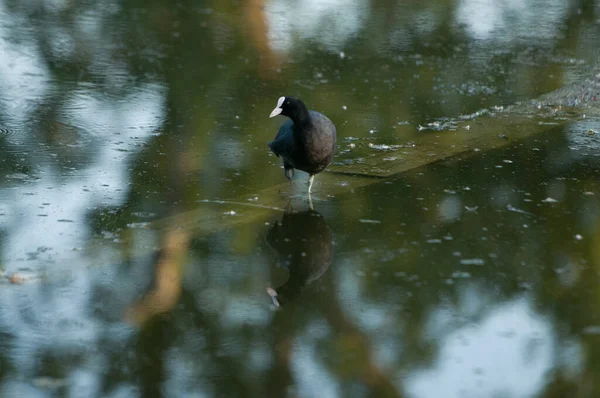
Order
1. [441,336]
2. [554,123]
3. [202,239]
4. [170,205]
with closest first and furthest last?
1. [441,336]
2. [202,239]
3. [170,205]
4. [554,123]

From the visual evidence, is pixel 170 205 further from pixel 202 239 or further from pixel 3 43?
pixel 3 43

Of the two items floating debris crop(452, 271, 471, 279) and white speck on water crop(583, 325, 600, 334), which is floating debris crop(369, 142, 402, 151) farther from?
white speck on water crop(583, 325, 600, 334)

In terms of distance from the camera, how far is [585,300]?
531 centimetres

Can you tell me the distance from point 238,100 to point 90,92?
1.60 meters

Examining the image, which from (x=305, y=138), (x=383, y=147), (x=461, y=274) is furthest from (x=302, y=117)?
(x=461, y=274)

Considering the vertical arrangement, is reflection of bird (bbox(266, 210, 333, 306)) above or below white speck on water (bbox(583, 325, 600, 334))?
below

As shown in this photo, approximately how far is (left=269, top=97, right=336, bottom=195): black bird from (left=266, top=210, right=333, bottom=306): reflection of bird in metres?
0.40

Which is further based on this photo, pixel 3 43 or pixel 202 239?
pixel 3 43

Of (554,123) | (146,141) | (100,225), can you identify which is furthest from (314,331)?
(554,123)

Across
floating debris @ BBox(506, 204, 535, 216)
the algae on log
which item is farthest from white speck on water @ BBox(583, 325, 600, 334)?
the algae on log

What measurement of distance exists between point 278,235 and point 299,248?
0.27m

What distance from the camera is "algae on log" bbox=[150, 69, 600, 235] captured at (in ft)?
21.7

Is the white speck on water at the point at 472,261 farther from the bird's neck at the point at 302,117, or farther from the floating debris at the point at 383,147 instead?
the floating debris at the point at 383,147

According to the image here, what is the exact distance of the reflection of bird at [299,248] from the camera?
18.1 ft
